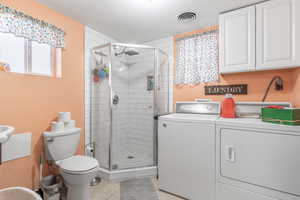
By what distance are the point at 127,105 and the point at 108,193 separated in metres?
1.41

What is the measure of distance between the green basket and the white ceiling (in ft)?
4.14

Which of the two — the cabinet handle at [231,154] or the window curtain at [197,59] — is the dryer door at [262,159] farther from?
the window curtain at [197,59]

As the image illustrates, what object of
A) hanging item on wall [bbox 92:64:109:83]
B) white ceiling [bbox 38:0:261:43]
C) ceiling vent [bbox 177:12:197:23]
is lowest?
hanging item on wall [bbox 92:64:109:83]

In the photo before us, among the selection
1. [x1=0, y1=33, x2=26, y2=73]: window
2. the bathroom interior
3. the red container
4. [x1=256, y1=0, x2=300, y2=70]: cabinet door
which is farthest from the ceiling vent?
[x1=0, y1=33, x2=26, y2=73]: window

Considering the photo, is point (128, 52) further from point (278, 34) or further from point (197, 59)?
point (278, 34)

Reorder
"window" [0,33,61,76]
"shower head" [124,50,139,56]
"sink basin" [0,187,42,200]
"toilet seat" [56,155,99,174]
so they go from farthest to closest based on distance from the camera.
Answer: "shower head" [124,50,139,56] < "window" [0,33,61,76] < "toilet seat" [56,155,99,174] < "sink basin" [0,187,42,200]

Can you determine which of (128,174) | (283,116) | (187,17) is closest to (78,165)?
(128,174)

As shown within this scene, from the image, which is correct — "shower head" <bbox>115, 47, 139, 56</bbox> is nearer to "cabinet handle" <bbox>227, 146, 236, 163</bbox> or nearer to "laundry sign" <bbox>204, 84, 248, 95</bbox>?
"laundry sign" <bbox>204, 84, 248, 95</bbox>

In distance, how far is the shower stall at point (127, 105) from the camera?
2.22m

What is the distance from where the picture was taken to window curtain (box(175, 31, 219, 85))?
7.23 feet

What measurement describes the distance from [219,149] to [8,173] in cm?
219

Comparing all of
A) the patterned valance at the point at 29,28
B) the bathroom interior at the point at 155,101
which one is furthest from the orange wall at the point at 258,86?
the patterned valance at the point at 29,28

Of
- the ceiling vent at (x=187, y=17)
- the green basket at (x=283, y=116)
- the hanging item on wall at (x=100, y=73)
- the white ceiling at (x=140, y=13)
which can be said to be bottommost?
the green basket at (x=283, y=116)

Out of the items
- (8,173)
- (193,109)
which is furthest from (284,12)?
(8,173)
